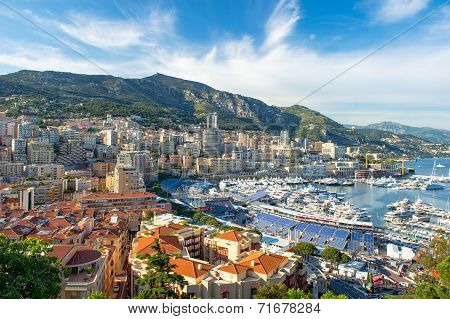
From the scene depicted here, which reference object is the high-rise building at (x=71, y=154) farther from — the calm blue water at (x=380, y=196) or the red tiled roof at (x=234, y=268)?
the red tiled roof at (x=234, y=268)

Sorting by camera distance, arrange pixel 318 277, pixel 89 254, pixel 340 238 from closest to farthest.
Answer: pixel 89 254
pixel 318 277
pixel 340 238

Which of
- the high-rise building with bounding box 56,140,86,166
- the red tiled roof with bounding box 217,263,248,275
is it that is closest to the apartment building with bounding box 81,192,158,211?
the red tiled roof with bounding box 217,263,248,275

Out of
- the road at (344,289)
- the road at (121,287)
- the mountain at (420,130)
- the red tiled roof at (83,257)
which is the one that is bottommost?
the road at (344,289)

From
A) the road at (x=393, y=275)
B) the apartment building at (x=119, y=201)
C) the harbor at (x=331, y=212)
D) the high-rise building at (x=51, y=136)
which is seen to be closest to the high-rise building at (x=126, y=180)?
the apartment building at (x=119, y=201)

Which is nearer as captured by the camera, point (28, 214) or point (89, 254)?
point (89, 254)

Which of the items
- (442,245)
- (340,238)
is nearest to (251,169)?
(340,238)

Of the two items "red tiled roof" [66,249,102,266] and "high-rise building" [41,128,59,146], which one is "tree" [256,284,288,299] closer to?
"red tiled roof" [66,249,102,266]

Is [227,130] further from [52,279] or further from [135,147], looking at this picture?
[52,279]

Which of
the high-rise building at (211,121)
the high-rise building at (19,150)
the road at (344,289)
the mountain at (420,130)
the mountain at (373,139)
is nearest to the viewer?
the road at (344,289)
